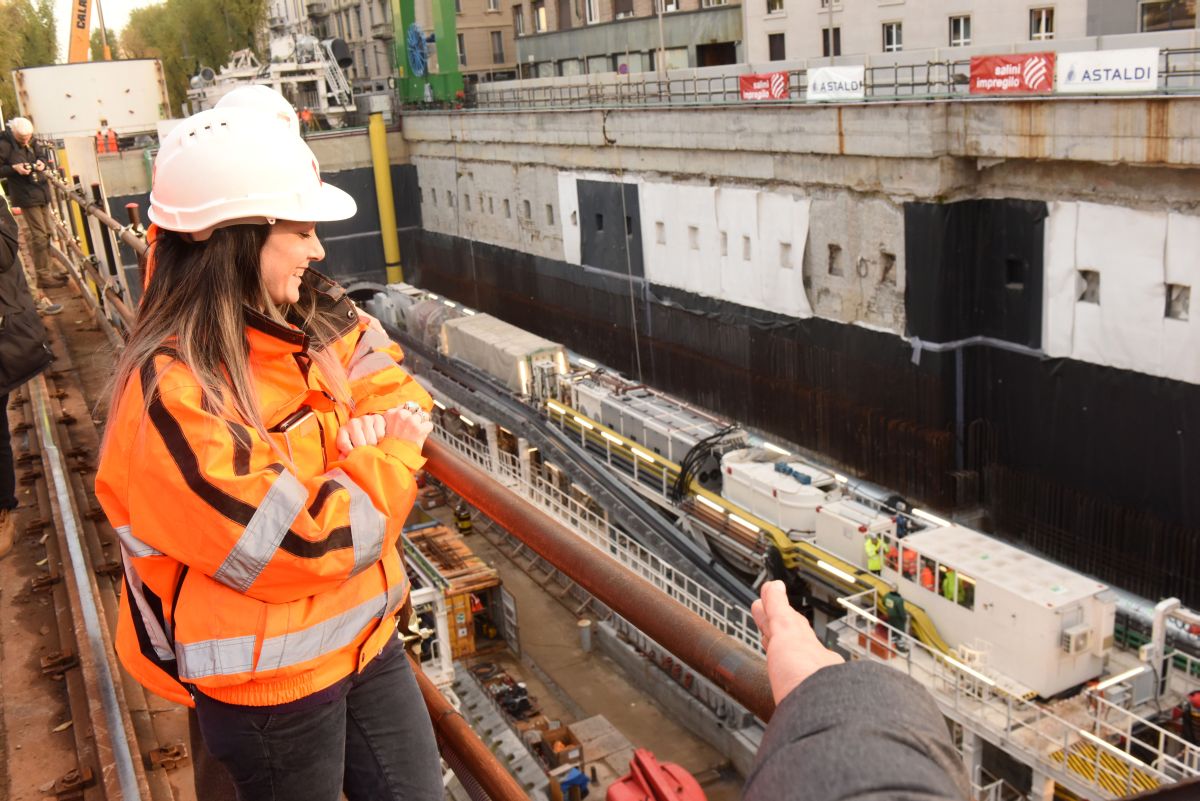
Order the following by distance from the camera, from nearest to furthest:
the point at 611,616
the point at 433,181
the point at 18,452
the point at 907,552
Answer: the point at 18,452 < the point at 907,552 < the point at 611,616 < the point at 433,181

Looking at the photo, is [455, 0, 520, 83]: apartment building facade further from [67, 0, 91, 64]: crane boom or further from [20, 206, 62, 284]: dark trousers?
[20, 206, 62, 284]: dark trousers

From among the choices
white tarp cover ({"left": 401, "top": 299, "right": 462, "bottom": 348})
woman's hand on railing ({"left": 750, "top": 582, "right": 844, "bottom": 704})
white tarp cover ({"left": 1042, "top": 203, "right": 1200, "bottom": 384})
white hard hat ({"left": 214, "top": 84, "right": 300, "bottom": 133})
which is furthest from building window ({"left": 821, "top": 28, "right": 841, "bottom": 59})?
woman's hand on railing ({"left": 750, "top": 582, "right": 844, "bottom": 704})

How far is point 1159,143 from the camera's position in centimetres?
1595

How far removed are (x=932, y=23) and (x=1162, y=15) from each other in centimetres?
605

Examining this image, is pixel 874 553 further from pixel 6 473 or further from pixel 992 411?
pixel 6 473

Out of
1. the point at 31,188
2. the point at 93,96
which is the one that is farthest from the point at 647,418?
the point at 93,96

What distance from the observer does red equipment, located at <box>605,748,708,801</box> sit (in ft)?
8.07

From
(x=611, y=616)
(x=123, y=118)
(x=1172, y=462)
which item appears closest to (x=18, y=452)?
(x=611, y=616)

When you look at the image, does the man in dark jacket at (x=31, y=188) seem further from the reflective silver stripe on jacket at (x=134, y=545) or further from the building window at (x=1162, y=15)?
the building window at (x=1162, y=15)

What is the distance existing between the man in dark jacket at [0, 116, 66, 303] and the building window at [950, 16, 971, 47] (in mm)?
23271

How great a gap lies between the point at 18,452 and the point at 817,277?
16266mm

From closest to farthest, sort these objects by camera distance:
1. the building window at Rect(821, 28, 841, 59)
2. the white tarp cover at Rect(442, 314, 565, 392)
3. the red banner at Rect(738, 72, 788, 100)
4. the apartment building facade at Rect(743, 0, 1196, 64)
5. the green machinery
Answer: the red banner at Rect(738, 72, 788, 100)
the white tarp cover at Rect(442, 314, 565, 392)
the apartment building facade at Rect(743, 0, 1196, 64)
the building window at Rect(821, 28, 841, 59)
the green machinery

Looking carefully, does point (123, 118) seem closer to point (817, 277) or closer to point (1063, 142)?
point (817, 277)

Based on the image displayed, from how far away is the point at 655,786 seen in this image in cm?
249
